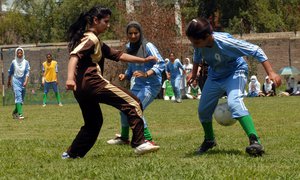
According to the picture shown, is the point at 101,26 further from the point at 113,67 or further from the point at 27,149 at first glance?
the point at 113,67

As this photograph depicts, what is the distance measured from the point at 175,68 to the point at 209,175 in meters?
19.2

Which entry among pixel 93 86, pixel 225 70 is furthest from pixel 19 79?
pixel 225 70

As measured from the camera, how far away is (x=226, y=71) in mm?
7785

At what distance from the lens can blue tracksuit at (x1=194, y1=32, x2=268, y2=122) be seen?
7512 millimetres

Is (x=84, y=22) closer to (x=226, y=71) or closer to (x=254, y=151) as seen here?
(x=226, y=71)

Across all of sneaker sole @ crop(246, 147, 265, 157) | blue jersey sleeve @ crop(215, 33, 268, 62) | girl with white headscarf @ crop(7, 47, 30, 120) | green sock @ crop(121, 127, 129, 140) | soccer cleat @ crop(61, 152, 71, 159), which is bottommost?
girl with white headscarf @ crop(7, 47, 30, 120)

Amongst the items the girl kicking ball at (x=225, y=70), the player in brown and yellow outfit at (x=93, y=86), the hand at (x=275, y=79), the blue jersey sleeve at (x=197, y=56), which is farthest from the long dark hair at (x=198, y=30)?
the player in brown and yellow outfit at (x=93, y=86)

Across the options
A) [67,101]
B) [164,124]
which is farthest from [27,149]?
[67,101]

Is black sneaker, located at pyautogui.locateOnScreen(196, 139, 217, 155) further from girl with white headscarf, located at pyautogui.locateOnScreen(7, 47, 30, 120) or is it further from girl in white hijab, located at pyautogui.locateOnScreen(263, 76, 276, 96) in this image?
girl in white hijab, located at pyautogui.locateOnScreen(263, 76, 276, 96)

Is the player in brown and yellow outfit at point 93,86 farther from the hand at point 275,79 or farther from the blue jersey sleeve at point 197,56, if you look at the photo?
the hand at point 275,79

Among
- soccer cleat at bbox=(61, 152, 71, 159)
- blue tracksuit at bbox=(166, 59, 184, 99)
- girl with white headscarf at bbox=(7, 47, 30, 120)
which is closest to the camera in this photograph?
soccer cleat at bbox=(61, 152, 71, 159)

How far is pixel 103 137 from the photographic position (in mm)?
11156

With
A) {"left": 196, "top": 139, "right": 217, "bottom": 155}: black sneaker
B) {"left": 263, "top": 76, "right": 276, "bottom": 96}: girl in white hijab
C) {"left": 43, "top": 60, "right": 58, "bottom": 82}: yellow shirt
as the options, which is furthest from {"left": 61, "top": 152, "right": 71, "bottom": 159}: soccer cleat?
{"left": 263, "top": 76, "right": 276, "bottom": 96}: girl in white hijab

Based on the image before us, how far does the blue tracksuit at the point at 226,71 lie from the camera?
24.6ft
